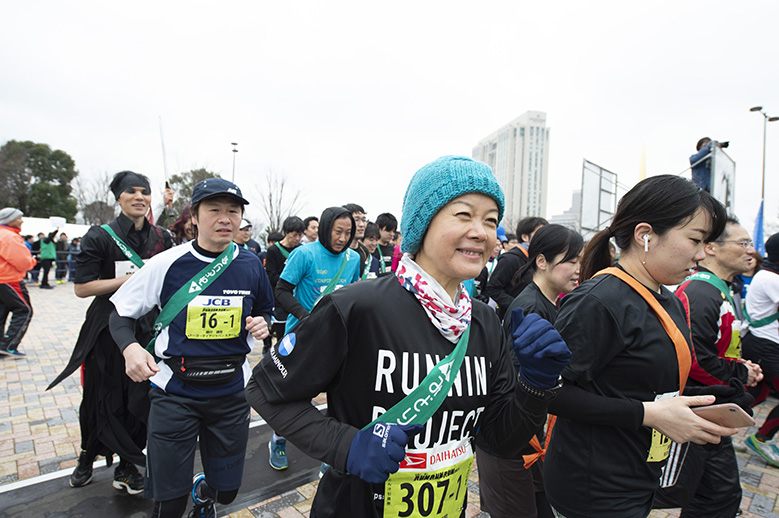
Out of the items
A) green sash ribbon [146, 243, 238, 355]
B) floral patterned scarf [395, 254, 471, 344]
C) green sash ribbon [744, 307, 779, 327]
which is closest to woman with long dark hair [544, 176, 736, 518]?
floral patterned scarf [395, 254, 471, 344]

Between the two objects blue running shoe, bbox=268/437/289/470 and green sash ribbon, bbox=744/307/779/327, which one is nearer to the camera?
blue running shoe, bbox=268/437/289/470

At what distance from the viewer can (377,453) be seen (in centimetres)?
117

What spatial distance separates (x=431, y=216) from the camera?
1.46 metres

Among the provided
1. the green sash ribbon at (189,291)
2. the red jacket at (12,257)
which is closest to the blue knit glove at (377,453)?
the green sash ribbon at (189,291)

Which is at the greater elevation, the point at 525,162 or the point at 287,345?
the point at 525,162

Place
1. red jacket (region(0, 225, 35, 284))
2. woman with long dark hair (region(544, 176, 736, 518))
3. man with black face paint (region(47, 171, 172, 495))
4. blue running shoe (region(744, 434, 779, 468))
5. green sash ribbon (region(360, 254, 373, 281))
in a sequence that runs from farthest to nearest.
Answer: red jacket (region(0, 225, 35, 284)), green sash ribbon (region(360, 254, 373, 281)), blue running shoe (region(744, 434, 779, 468)), man with black face paint (region(47, 171, 172, 495)), woman with long dark hair (region(544, 176, 736, 518))

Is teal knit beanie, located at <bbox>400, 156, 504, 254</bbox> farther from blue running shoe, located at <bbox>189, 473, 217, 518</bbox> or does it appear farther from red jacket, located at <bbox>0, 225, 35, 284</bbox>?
red jacket, located at <bbox>0, 225, 35, 284</bbox>

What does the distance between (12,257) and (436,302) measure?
27.6ft

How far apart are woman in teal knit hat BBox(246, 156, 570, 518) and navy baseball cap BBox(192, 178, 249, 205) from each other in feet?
5.09

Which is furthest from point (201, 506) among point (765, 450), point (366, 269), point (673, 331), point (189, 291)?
point (765, 450)

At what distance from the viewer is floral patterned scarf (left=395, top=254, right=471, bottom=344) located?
140 cm

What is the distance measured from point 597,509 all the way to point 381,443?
4.07 ft

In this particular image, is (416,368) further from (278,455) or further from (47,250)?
(47,250)

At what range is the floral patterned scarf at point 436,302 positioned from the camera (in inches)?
55.0
